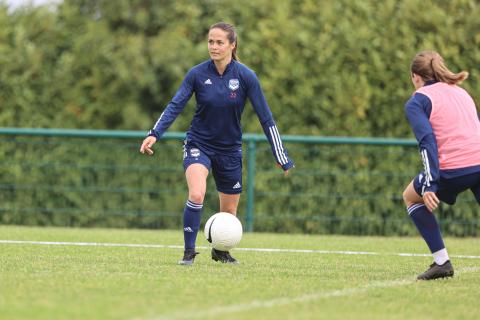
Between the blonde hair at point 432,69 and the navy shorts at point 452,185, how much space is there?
0.72m

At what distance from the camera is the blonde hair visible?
7469 mm

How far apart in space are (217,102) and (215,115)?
0.39 feet

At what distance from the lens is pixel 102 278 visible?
7.21m

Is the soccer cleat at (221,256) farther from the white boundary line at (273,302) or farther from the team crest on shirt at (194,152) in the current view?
the white boundary line at (273,302)

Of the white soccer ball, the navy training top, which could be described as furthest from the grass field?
the navy training top

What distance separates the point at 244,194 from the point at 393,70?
2730mm

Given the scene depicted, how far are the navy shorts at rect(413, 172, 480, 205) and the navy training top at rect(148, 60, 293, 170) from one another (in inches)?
70.3

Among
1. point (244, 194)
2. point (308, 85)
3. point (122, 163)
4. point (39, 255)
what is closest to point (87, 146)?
point (122, 163)

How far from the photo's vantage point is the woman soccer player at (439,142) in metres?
7.19

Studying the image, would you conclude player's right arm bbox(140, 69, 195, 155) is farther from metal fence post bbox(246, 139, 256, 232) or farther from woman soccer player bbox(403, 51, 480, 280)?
metal fence post bbox(246, 139, 256, 232)

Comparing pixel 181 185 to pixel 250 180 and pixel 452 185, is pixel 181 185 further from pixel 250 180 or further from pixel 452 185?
pixel 452 185

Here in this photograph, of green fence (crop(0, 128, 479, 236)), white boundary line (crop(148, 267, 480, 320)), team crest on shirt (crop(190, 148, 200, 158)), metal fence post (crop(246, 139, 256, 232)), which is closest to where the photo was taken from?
white boundary line (crop(148, 267, 480, 320))

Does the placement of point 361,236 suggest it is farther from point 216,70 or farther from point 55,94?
point 216,70

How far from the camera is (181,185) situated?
14.8m
